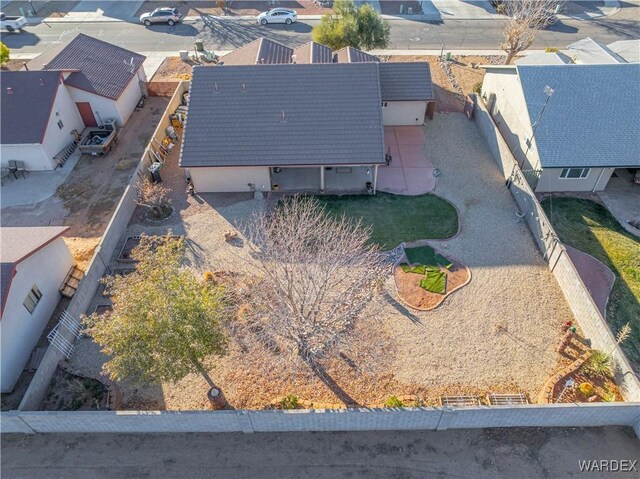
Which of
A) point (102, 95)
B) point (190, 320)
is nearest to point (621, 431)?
point (190, 320)

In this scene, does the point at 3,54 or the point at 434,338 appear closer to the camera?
the point at 434,338

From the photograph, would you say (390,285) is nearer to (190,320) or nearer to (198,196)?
(190,320)

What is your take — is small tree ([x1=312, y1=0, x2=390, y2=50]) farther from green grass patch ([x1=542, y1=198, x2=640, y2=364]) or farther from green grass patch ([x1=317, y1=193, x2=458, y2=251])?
green grass patch ([x1=542, y1=198, x2=640, y2=364])

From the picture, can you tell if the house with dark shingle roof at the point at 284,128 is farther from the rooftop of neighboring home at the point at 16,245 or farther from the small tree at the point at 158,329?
the small tree at the point at 158,329

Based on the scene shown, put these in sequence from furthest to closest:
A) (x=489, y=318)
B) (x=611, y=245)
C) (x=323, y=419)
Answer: (x=611, y=245)
(x=489, y=318)
(x=323, y=419)

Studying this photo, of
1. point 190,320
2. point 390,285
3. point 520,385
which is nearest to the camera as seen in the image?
point 190,320

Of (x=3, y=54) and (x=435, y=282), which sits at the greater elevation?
(x=3, y=54)

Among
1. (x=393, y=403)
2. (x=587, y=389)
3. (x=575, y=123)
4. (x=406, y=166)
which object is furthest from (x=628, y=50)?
(x=393, y=403)

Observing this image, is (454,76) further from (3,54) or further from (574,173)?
(3,54)

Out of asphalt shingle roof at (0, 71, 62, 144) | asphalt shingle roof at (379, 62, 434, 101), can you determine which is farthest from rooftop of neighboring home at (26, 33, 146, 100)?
asphalt shingle roof at (379, 62, 434, 101)
